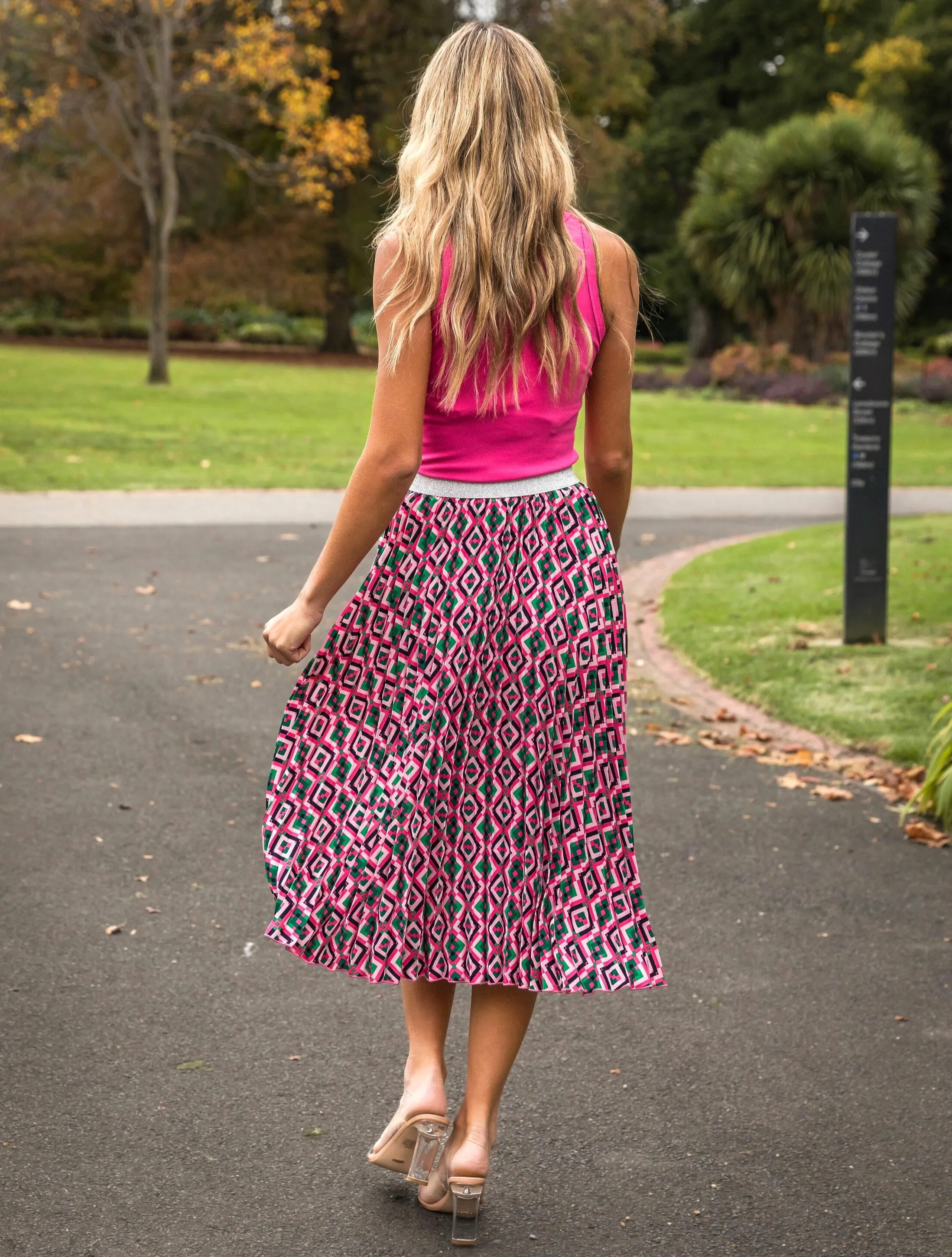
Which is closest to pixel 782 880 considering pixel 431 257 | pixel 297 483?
pixel 431 257

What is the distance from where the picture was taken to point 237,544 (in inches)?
435

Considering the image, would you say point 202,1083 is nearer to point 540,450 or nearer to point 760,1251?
point 760,1251

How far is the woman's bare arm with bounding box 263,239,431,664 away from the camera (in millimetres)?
2449

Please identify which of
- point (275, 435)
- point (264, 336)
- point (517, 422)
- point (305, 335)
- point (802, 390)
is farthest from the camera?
point (305, 335)

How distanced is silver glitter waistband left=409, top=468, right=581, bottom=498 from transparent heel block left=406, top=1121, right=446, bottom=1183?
1.14m

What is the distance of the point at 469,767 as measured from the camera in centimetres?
266

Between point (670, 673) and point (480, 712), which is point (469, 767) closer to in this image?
point (480, 712)

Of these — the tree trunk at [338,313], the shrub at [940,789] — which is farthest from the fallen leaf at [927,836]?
the tree trunk at [338,313]

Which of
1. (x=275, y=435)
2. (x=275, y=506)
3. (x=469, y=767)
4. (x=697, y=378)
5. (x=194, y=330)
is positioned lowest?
(x=275, y=506)

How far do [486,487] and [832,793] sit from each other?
10.9 feet

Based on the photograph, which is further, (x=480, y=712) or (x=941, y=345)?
(x=941, y=345)

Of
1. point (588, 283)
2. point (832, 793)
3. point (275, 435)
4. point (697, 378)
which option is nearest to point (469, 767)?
point (588, 283)

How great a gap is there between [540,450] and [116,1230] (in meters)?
1.58

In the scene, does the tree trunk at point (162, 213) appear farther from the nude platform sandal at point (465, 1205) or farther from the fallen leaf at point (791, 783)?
the nude platform sandal at point (465, 1205)
